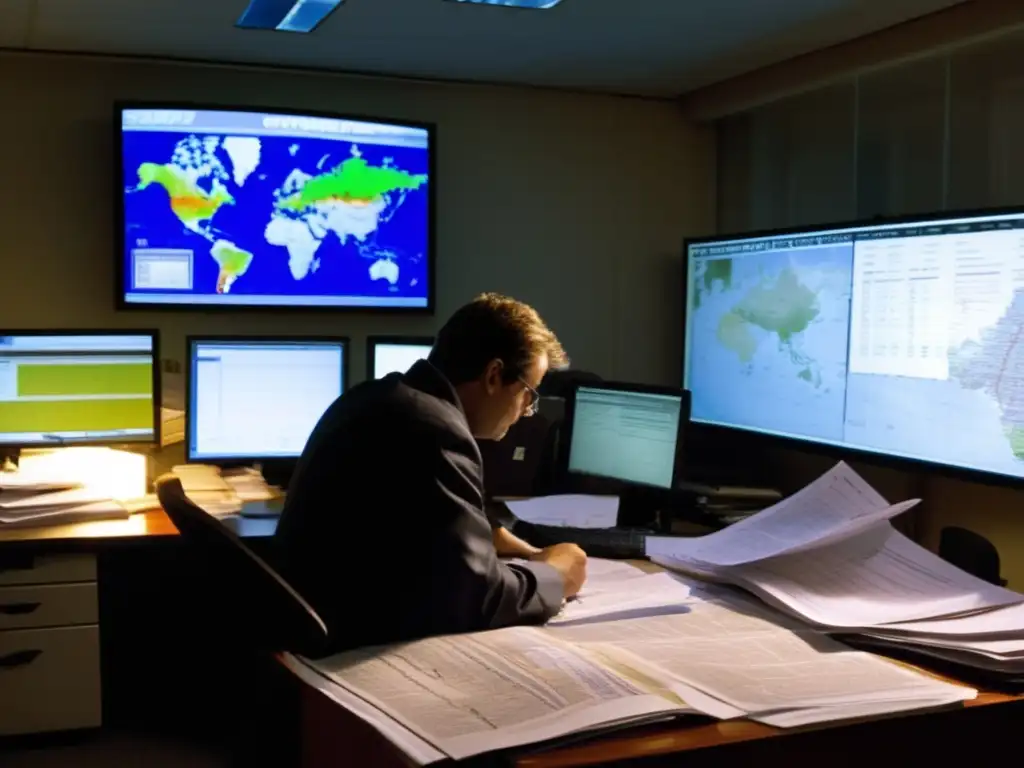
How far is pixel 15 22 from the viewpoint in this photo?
284 centimetres

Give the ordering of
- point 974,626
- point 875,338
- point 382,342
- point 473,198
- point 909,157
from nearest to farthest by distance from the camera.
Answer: point 974,626 < point 875,338 < point 909,157 < point 382,342 < point 473,198

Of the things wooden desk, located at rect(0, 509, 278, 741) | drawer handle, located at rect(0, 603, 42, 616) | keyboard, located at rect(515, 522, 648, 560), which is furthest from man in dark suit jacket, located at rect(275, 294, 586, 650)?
drawer handle, located at rect(0, 603, 42, 616)

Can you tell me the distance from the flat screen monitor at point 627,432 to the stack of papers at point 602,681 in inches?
37.7

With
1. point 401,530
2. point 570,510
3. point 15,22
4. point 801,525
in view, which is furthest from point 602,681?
point 15,22

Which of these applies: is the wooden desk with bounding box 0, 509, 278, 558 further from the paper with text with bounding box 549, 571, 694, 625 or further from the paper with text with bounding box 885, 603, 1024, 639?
the paper with text with bounding box 885, 603, 1024, 639

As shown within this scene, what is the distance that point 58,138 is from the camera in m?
3.18

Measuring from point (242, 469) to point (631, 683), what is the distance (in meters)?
2.12

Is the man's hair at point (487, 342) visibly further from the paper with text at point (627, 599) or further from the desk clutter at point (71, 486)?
the desk clutter at point (71, 486)

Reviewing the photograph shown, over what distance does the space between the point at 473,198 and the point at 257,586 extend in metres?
2.45

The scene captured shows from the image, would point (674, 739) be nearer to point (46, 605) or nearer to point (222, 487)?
point (46, 605)

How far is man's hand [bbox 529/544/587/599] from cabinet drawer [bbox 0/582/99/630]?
1317 millimetres

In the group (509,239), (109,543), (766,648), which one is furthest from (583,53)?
(766,648)

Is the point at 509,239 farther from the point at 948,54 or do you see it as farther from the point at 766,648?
the point at 766,648

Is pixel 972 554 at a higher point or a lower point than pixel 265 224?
lower
